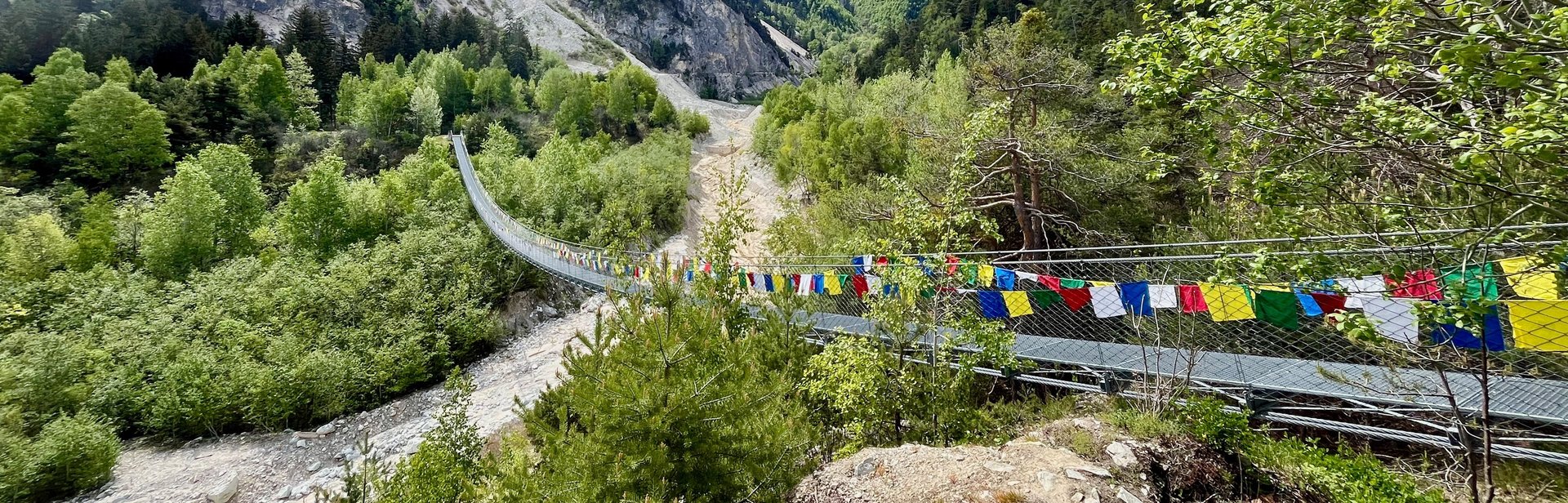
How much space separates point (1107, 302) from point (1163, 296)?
0.50 metres

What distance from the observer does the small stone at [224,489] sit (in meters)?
8.81

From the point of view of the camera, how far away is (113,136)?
22469mm

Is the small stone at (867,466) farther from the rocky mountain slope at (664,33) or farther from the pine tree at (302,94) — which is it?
the rocky mountain slope at (664,33)

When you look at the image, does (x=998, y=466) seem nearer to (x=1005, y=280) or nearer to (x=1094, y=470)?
(x=1094, y=470)

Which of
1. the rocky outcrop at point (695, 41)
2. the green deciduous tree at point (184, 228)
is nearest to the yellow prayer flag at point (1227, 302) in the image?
the green deciduous tree at point (184, 228)

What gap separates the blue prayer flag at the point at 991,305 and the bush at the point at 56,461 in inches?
587

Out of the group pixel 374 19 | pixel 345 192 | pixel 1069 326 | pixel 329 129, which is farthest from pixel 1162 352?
pixel 374 19

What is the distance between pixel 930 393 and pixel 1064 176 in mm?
5528

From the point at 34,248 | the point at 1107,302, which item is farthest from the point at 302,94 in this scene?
the point at 1107,302

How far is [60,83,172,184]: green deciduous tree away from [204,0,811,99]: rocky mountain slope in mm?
38935

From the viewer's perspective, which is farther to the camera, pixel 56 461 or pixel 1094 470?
pixel 56 461

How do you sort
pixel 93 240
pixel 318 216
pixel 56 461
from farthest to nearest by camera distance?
1. pixel 318 216
2. pixel 93 240
3. pixel 56 461

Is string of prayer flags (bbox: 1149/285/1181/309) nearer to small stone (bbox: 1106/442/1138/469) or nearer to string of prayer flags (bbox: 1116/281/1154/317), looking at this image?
string of prayer flags (bbox: 1116/281/1154/317)

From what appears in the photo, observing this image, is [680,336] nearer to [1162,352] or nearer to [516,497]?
[516,497]
